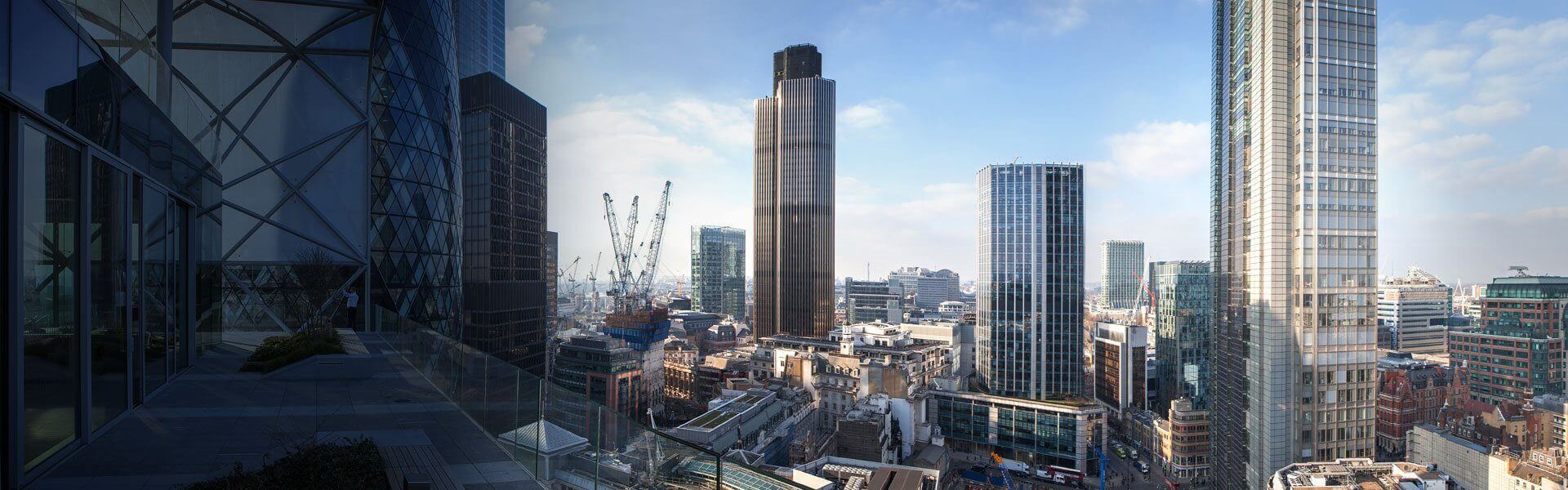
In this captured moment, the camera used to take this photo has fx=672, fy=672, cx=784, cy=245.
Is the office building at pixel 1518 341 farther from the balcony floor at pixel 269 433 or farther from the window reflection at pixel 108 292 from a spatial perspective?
the window reflection at pixel 108 292

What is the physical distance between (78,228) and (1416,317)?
150 metres

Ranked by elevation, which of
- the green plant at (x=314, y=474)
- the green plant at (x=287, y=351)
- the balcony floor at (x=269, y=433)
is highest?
the green plant at (x=314, y=474)

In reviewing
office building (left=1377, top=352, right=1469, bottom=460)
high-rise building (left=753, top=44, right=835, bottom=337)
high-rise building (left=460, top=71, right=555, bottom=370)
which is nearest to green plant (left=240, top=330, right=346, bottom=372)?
high-rise building (left=460, top=71, right=555, bottom=370)

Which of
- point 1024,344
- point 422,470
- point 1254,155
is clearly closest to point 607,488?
point 422,470

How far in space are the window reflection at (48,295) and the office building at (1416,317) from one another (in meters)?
138

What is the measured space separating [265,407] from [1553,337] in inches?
3536

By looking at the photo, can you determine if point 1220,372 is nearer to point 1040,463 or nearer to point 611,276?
point 1040,463

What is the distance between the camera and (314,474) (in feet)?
A: 16.9

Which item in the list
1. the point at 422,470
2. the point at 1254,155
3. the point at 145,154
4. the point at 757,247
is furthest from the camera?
the point at 757,247

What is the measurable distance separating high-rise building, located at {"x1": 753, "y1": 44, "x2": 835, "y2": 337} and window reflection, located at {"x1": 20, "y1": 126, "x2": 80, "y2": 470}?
313 feet

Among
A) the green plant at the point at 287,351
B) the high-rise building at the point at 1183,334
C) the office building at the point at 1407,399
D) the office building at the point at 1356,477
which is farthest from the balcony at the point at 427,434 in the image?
the high-rise building at the point at 1183,334

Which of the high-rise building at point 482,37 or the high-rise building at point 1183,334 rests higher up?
the high-rise building at point 482,37

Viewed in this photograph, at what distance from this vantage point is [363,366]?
1198 cm

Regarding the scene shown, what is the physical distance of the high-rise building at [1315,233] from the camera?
29141mm
